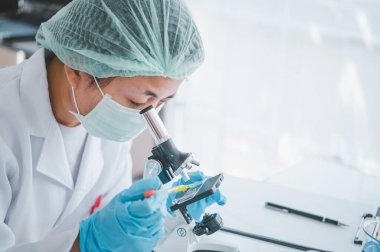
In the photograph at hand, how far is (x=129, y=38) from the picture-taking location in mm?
1072

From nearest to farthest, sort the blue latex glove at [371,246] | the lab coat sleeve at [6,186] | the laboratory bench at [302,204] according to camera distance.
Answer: the blue latex glove at [371,246] < the lab coat sleeve at [6,186] < the laboratory bench at [302,204]

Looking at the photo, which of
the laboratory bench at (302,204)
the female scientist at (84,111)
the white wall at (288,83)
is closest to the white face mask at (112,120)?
the female scientist at (84,111)

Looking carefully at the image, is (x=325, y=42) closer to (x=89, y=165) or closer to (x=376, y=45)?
(x=376, y=45)

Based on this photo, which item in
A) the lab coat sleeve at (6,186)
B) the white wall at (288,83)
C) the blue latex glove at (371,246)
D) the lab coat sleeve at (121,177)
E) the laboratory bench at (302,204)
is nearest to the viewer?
the blue latex glove at (371,246)

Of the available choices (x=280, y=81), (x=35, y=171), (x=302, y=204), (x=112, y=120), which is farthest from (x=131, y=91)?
(x=280, y=81)

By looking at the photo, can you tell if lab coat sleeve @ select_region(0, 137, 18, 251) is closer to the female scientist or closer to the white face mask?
the female scientist

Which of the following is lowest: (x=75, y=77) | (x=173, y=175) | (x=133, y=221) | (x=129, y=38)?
(x=133, y=221)

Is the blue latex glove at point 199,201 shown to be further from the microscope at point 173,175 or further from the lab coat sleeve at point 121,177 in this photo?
the lab coat sleeve at point 121,177

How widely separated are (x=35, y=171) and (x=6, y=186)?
4.3 inches

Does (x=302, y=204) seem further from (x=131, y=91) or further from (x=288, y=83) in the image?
(x=288, y=83)

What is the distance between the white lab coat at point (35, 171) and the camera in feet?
3.78

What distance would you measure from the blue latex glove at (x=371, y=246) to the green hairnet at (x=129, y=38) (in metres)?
0.59

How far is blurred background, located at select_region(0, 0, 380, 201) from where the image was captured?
2598mm

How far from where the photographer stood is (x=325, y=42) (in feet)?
8.69
